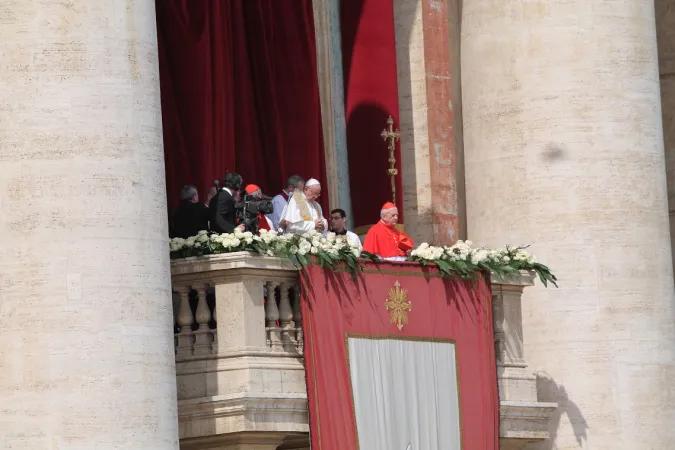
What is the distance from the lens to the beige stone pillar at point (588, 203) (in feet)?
72.8

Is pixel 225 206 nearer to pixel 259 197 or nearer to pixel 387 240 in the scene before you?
pixel 259 197

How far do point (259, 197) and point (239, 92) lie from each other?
362cm

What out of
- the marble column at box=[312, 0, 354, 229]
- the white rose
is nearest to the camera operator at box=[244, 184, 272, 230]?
the white rose

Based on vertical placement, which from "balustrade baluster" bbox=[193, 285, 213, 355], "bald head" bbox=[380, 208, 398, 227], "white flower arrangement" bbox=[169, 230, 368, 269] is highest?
"bald head" bbox=[380, 208, 398, 227]

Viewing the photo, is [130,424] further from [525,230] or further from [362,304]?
[525,230]

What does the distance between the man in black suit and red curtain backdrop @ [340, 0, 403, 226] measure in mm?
5087

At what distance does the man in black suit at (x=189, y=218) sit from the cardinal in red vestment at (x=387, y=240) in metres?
2.02

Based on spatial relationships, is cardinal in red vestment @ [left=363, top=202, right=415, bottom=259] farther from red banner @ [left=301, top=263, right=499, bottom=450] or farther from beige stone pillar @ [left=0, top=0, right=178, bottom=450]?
beige stone pillar @ [left=0, top=0, right=178, bottom=450]

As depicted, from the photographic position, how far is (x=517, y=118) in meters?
22.8

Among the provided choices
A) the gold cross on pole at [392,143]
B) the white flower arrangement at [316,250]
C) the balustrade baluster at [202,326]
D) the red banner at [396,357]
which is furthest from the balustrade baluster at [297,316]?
the gold cross on pole at [392,143]

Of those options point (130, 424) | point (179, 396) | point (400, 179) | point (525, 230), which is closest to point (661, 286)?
point (525, 230)

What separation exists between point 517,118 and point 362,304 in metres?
3.97

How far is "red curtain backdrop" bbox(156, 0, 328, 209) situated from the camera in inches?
875

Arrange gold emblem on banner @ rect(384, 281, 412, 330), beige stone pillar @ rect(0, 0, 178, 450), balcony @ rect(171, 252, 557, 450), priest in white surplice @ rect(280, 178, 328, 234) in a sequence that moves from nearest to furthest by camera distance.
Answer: beige stone pillar @ rect(0, 0, 178, 450) < balcony @ rect(171, 252, 557, 450) < gold emblem on banner @ rect(384, 281, 412, 330) < priest in white surplice @ rect(280, 178, 328, 234)
